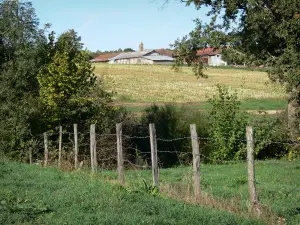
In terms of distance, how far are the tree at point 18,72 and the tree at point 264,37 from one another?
790 cm

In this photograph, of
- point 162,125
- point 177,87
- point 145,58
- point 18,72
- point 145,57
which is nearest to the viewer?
point 18,72

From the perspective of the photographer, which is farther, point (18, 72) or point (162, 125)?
point (162, 125)

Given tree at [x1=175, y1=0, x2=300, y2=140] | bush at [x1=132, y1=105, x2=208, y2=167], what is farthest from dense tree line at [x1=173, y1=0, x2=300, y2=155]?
bush at [x1=132, y1=105, x2=208, y2=167]

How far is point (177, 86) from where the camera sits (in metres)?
65.4

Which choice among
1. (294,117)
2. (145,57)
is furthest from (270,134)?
(145,57)

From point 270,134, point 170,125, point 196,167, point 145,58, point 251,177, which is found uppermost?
point 145,58

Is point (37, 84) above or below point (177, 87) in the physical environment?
above

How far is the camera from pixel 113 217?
8.19 meters

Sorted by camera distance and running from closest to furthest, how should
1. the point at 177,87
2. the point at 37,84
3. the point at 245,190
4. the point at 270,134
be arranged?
1. the point at 245,190
2. the point at 37,84
3. the point at 270,134
4. the point at 177,87

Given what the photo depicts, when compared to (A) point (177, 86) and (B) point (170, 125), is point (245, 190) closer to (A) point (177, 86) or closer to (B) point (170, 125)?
(B) point (170, 125)

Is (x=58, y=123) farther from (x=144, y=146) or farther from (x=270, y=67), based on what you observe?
(x=270, y=67)

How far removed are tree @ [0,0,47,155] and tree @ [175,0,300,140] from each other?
25.9 feet

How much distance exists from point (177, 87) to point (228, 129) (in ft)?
124

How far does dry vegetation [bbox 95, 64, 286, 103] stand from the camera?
176ft
